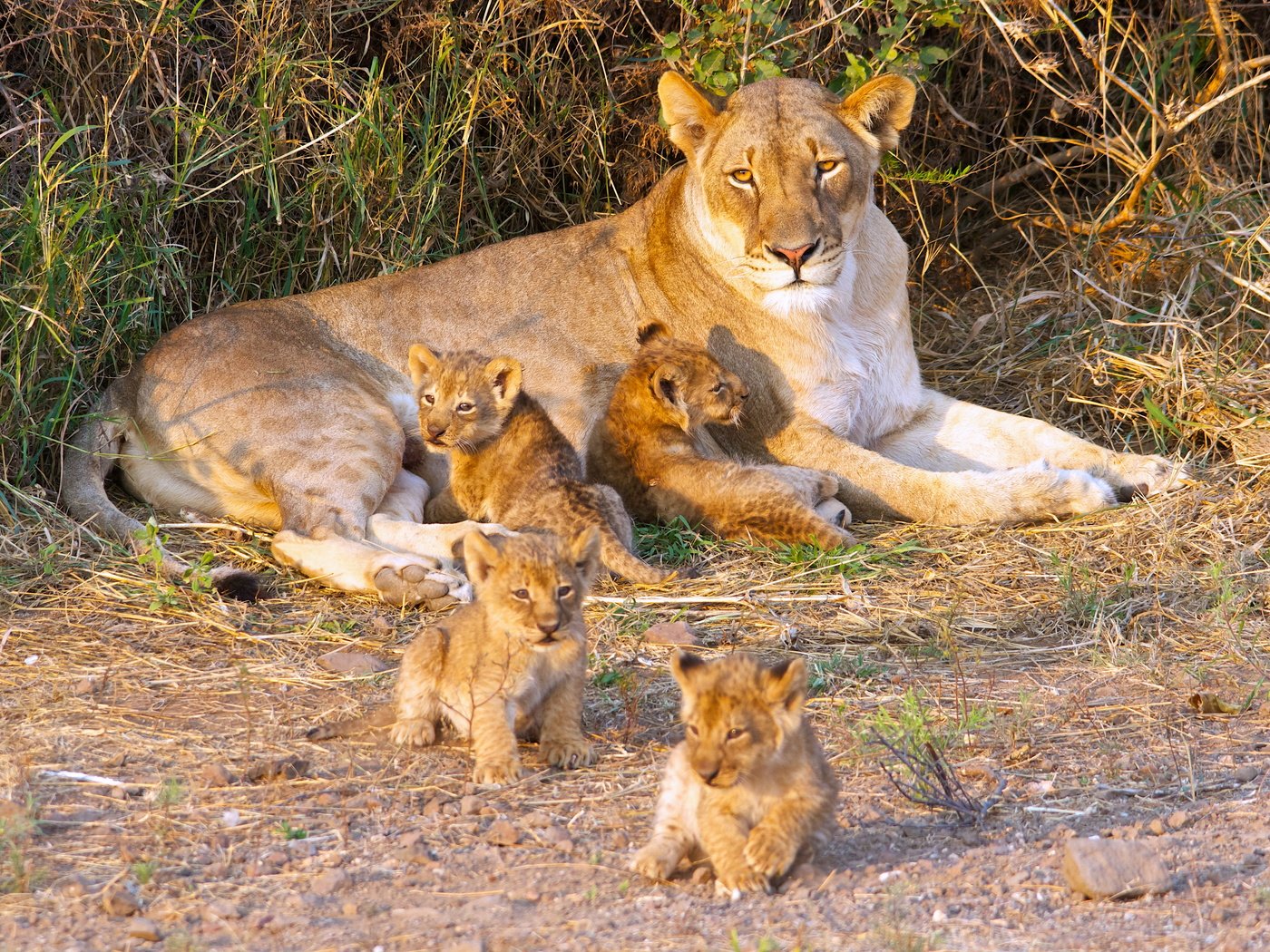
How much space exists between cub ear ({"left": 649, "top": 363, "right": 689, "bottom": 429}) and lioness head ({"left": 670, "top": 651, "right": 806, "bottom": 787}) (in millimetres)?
2675

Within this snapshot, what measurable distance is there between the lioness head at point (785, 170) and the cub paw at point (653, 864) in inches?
128

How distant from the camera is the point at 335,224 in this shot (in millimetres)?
7371

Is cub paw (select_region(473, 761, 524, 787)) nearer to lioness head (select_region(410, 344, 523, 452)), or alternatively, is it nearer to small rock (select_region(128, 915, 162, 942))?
small rock (select_region(128, 915, 162, 942))

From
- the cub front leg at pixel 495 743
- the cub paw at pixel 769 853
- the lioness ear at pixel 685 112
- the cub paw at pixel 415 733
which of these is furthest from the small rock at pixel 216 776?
the lioness ear at pixel 685 112

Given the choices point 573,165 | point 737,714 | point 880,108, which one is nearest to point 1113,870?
point 737,714

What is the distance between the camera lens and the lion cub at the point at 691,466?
18.8 ft

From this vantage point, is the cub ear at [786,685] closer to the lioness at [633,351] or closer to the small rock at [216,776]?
the small rock at [216,776]

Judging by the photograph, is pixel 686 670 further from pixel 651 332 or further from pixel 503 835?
pixel 651 332

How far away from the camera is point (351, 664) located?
4793mm

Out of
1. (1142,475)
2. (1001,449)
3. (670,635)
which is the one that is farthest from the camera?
(1001,449)

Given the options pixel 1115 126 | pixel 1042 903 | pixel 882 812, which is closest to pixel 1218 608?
pixel 882 812

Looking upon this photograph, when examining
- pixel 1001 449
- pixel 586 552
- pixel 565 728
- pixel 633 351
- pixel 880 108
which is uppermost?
pixel 880 108

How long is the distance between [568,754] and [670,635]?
1.05 meters

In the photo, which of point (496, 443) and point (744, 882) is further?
point (496, 443)
